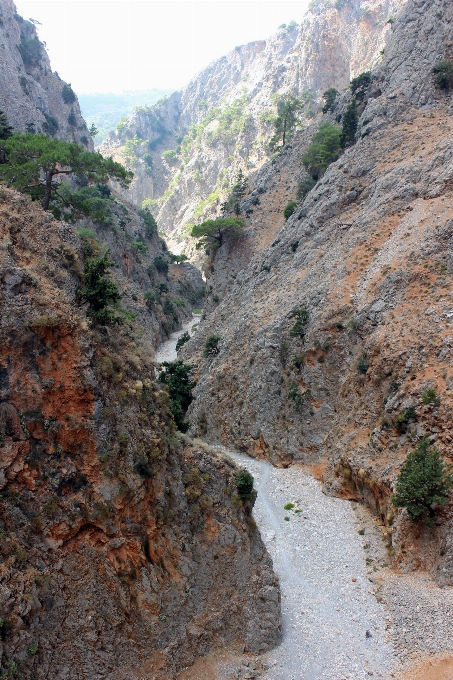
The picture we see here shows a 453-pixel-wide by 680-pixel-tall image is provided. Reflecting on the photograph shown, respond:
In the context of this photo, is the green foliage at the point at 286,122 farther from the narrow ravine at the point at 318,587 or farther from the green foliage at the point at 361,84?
the narrow ravine at the point at 318,587

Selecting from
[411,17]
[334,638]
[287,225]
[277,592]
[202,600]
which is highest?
[411,17]

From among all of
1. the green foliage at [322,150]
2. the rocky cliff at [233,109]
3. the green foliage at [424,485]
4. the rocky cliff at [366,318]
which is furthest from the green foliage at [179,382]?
the rocky cliff at [233,109]

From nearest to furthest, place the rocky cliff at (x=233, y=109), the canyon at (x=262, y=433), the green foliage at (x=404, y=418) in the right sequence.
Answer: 1. the canyon at (x=262, y=433)
2. the green foliage at (x=404, y=418)
3. the rocky cliff at (x=233, y=109)

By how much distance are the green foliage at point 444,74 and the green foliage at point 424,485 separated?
38963 mm

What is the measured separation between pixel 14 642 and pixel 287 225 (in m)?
45.5

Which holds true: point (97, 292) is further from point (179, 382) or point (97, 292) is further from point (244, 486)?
point (179, 382)

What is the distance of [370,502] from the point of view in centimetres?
2803

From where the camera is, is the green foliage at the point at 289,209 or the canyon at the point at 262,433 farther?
the green foliage at the point at 289,209

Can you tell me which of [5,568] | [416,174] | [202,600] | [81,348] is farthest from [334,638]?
[416,174]

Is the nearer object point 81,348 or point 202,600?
point 81,348

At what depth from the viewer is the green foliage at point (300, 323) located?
37.6m

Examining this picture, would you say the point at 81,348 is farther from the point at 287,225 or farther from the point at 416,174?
the point at 287,225

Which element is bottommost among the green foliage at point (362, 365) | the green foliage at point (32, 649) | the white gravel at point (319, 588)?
the white gravel at point (319, 588)

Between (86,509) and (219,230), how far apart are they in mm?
49562
